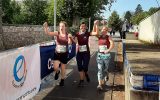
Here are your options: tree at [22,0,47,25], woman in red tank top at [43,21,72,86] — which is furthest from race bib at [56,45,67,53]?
tree at [22,0,47,25]

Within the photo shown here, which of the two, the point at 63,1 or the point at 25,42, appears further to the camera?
the point at 63,1

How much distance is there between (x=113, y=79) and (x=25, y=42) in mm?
18537

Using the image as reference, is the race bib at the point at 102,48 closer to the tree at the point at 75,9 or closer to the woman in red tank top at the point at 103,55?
the woman in red tank top at the point at 103,55

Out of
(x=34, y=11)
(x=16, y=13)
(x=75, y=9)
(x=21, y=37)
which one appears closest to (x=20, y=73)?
(x=21, y=37)

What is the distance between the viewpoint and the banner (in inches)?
285

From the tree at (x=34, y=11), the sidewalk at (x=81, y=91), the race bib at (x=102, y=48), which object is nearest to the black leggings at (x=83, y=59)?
the sidewalk at (x=81, y=91)

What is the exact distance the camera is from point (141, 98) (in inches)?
283

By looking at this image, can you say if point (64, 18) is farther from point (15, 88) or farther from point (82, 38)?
point (15, 88)

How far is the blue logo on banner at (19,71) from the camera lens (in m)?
7.81

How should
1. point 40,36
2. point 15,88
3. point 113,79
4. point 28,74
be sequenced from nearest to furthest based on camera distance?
point 15,88 < point 28,74 < point 113,79 < point 40,36

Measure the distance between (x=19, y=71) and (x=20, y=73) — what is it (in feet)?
0.32

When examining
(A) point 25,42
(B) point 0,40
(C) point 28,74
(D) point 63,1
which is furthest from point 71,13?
(C) point 28,74

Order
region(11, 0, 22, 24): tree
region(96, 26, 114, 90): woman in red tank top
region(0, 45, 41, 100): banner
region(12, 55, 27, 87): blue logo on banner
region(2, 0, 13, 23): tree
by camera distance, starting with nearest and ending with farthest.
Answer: region(0, 45, 41, 100): banner → region(12, 55, 27, 87): blue logo on banner → region(96, 26, 114, 90): woman in red tank top → region(2, 0, 13, 23): tree → region(11, 0, 22, 24): tree

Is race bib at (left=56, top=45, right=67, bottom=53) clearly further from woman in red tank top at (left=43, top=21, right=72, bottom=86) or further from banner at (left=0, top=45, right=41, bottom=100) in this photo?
banner at (left=0, top=45, right=41, bottom=100)
